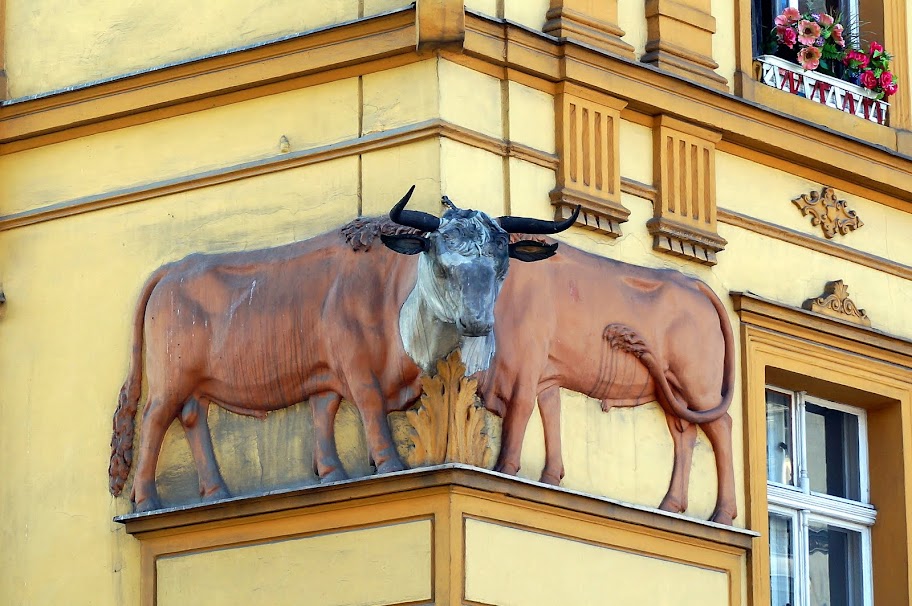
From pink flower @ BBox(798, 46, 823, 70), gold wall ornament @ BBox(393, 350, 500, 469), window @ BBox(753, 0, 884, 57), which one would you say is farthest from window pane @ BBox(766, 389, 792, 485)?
gold wall ornament @ BBox(393, 350, 500, 469)

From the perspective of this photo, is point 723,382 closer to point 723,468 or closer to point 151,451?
point 723,468

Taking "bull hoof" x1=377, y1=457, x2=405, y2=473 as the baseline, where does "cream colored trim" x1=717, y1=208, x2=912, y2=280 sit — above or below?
above

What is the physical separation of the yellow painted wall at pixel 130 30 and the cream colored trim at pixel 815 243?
263cm

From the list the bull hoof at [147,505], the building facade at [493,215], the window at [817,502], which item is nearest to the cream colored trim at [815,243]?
the building facade at [493,215]

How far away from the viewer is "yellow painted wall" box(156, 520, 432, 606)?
51.5 feet

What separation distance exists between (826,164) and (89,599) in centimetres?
532

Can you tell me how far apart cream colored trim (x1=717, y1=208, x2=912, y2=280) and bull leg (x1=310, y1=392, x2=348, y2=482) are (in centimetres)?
292

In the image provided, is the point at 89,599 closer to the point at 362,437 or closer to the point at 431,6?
the point at 362,437

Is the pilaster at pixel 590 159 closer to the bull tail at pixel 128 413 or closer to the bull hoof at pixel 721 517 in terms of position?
the bull hoof at pixel 721 517

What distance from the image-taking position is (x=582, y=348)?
54.4 feet

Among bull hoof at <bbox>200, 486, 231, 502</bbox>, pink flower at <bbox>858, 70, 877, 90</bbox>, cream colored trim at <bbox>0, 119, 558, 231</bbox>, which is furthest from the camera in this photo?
pink flower at <bbox>858, 70, 877, 90</bbox>

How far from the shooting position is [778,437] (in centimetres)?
1814

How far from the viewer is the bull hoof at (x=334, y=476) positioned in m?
16.1

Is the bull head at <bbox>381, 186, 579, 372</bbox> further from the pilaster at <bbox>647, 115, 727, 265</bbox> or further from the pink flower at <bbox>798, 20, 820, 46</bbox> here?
the pink flower at <bbox>798, 20, 820, 46</bbox>
